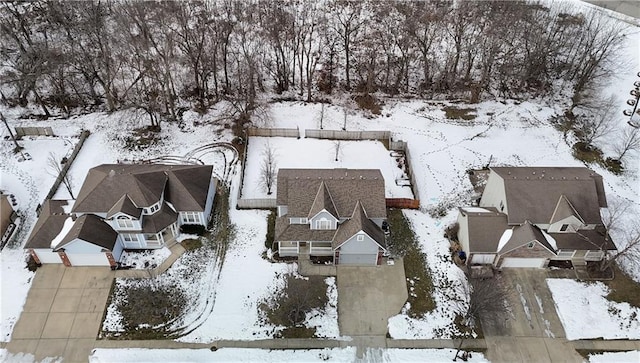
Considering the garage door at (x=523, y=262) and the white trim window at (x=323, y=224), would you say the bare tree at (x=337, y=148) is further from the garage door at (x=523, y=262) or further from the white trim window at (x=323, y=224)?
the garage door at (x=523, y=262)

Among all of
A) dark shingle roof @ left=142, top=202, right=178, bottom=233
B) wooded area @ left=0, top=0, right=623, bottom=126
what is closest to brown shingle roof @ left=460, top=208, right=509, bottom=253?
wooded area @ left=0, top=0, right=623, bottom=126

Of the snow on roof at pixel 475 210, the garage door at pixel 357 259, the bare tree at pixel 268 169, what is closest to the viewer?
the garage door at pixel 357 259

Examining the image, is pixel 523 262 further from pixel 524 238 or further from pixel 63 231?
pixel 63 231

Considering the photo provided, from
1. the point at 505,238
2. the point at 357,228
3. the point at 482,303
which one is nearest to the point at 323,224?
the point at 357,228

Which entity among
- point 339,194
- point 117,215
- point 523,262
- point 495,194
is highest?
point 339,194

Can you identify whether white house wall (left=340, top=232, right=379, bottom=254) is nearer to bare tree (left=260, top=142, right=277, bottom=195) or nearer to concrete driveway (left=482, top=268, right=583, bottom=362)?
concrete driveway (left=482, top=268, right=583, bottom=362)

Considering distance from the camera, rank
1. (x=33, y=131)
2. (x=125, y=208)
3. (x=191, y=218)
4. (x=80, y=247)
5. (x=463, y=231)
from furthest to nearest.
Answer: (x=33, y=131), (x=191, y=218), (x=463, y=231), (x=125, y=208), (x=80, y=247)

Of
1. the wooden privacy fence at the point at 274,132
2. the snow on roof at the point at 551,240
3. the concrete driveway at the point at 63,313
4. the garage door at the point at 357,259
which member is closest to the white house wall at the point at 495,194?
the snow on roof at the point at 551,240
